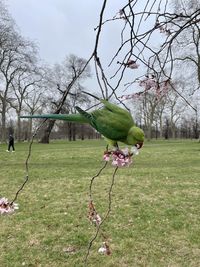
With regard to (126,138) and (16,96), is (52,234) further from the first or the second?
(16,96)

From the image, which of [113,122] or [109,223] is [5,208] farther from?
[109,223]

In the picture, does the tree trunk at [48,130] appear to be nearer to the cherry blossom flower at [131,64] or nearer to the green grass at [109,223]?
the cherry blossom flower at [131,64]

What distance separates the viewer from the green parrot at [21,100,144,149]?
649 mm

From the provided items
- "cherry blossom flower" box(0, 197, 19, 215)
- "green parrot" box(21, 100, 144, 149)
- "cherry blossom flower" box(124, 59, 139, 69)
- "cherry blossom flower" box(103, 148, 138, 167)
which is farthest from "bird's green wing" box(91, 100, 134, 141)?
"cherry blossom flower" box(0, 197, 19, 215)

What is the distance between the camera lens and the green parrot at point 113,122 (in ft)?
2.13

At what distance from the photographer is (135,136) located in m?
0.64

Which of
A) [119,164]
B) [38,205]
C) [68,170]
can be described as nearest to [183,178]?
[68,170]

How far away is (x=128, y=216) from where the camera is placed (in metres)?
5.58

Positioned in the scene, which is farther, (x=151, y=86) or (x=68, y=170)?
(x=68, y=170)

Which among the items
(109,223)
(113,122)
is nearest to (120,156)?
(113,122)

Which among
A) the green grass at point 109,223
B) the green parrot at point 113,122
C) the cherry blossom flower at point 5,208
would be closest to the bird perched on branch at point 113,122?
the green parrot at point 113,122

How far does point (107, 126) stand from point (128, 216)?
5080mm

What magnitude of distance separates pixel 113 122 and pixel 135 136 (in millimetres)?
46

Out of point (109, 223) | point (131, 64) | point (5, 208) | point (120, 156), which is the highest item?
point (131, 64)
